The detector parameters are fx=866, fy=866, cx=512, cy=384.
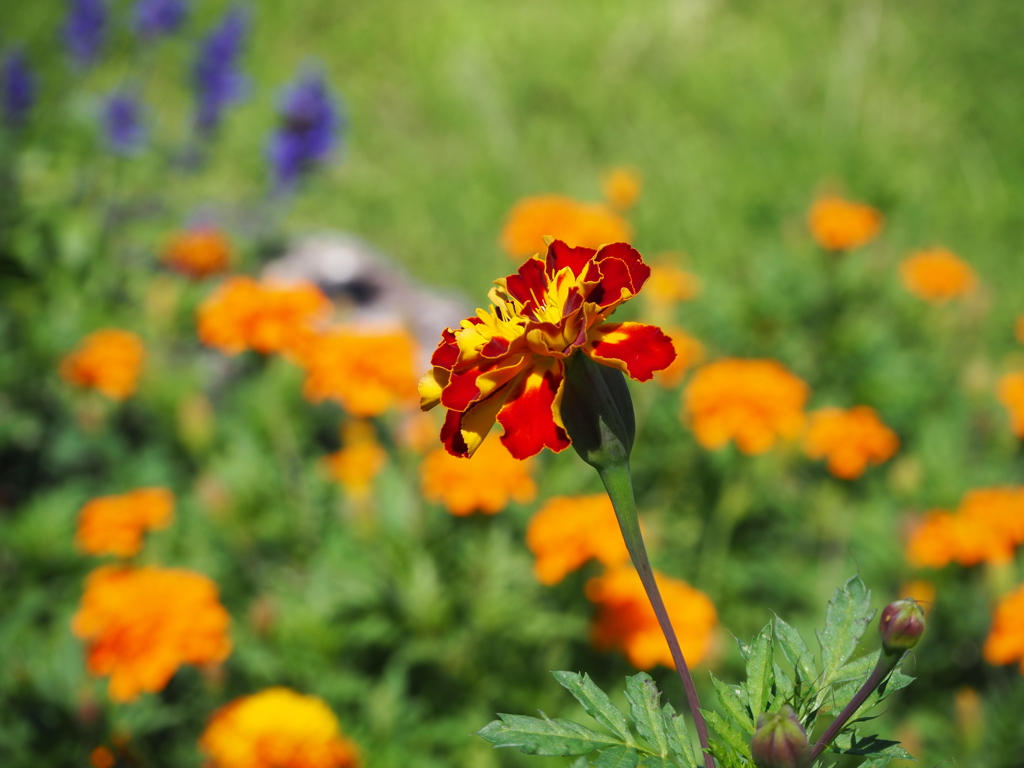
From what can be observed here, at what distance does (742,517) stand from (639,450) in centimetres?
31

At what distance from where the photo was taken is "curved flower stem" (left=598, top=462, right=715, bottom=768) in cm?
57

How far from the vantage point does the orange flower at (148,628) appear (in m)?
1.33

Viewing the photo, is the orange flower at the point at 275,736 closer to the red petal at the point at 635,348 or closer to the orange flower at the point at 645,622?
the orange flower at the point at 645,622

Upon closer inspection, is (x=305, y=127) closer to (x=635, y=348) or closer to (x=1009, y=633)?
(x=1009, y=633)

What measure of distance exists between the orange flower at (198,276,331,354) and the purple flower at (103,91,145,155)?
157 cm

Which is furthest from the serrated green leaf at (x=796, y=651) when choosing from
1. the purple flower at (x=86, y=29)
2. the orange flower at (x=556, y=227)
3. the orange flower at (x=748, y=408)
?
the purple flower at (x=86, y=29)

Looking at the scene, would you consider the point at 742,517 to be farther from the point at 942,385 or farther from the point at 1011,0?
the point at 1011,0

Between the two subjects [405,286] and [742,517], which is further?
[405,286]

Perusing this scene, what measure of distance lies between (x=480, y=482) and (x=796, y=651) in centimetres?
101

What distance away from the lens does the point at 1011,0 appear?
4.72 meters

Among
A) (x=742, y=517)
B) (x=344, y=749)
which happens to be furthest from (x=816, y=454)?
(x=344, y=749)

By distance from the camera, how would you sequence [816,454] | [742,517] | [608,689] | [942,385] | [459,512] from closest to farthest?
1. [459,512]
2. [608,689]
3. [816,454]
4. [742,517]
5. [942,385]

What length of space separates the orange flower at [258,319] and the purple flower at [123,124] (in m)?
1.57

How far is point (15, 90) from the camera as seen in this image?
10.2 ft
